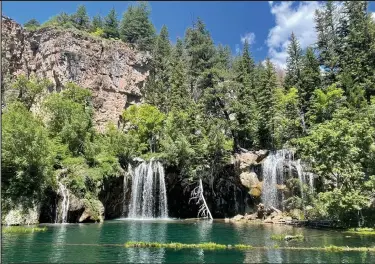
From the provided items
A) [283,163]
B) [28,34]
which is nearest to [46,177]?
[283,163]

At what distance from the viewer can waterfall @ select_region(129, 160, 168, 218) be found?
43875 mm

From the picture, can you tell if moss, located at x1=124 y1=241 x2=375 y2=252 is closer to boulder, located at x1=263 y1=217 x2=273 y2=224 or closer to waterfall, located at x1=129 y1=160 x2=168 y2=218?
boulder, located at x1=263 y1=217 x2=273 y2=224

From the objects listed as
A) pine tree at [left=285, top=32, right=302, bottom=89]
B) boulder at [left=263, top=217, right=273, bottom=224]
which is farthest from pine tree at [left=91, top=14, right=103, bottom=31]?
boulder at [left=263, top=217, right=273, bottom=224]

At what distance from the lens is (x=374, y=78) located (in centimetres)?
4759

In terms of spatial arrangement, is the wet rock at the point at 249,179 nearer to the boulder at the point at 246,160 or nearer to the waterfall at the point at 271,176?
the boulder at the point at 246,160

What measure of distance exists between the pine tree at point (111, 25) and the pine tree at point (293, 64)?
36641mm

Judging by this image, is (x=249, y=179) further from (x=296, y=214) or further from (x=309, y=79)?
(x=309, y=79)

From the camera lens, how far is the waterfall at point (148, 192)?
144 ft

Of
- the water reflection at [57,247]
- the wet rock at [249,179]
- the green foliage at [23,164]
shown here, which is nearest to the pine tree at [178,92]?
the wet rock at [249,179]

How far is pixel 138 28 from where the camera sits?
263ft

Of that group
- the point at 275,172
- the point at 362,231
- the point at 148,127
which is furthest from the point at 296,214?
the point at 148,127

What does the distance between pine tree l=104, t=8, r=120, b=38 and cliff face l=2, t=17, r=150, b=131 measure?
1277 centimetres

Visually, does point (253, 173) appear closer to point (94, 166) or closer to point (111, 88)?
point (94, 166)

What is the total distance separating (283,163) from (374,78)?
1767 centimetres
